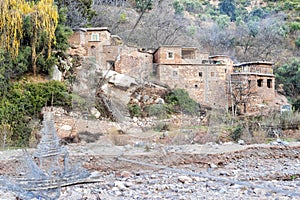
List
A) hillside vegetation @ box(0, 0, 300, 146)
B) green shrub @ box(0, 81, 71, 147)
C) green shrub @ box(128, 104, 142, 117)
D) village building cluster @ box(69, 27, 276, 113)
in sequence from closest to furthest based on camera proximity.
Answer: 1. green shrub @ box(0, 81, 71, 147)
2. hillside vegetation @ box(0, 0, 300, 146)
3. green shrub @ box(128, 104, 142, 117)
4. village building cluster @ box(69, 27, 276, 113)

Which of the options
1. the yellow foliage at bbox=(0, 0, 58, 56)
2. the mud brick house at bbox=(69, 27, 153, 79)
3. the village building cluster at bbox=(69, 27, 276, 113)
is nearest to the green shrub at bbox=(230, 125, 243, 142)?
the village building cluster at bbox=(69, 27, 276, 113)

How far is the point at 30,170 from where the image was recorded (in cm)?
602

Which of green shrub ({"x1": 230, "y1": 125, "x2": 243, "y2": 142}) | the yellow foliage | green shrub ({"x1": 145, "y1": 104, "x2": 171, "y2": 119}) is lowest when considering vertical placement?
green shrub ({"x1": 230, "y1": 125, "x2": 243, "y2": 142})

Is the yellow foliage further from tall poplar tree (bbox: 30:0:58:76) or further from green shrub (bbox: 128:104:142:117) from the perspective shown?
green shrub (bbox: 128:104:142:117)

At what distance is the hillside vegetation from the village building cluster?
1695 millimetres

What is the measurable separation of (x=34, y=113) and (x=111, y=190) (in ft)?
26.1

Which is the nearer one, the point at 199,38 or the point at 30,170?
the point at 30,170

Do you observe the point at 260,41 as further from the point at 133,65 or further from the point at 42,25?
the point at 42,25

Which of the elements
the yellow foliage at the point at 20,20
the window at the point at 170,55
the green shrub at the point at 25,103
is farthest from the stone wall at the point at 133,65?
the green shrub at the point at 25,103

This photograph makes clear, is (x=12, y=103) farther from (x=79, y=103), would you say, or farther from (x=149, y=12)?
(x=149, y=12)

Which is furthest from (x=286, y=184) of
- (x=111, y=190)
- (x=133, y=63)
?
(x=133, y=63)

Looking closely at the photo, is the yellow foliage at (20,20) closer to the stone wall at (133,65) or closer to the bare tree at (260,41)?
the stone wall at (133,65)

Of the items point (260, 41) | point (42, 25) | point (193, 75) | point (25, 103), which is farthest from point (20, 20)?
point (260, 41)

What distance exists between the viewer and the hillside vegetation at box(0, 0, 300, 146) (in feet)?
47.0
